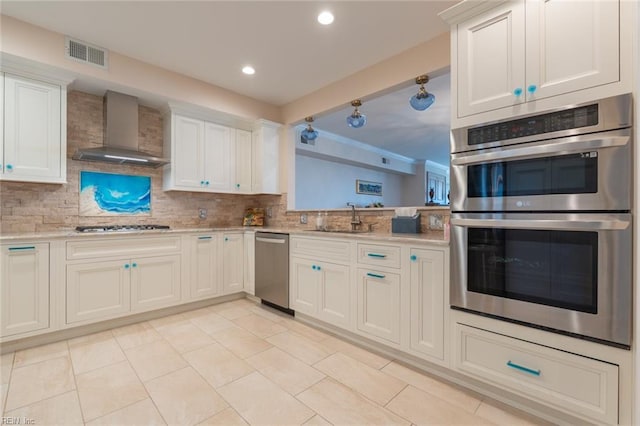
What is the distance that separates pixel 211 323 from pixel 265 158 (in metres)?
2.15

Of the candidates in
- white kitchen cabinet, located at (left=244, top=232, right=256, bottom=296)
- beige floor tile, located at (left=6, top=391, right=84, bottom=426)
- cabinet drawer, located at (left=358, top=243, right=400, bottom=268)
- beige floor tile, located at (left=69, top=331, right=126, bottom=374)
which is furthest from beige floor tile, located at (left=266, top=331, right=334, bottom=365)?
beige floor tile, located at (left=6, top=391, right=84, bottom=426)

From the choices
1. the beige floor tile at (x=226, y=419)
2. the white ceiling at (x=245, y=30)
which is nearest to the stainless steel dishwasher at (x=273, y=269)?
the beige floor tile at (x=226, y=419)

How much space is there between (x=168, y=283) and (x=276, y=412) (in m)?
2.07

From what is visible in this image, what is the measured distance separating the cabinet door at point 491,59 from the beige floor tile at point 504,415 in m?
1.71

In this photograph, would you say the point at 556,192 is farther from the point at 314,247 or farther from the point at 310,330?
the point at 310,330

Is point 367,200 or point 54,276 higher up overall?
point 367,200

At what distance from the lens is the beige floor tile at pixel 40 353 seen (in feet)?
7.06

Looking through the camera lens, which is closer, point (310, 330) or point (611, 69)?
point (611, 69)

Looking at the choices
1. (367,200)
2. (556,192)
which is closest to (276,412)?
(556,192)

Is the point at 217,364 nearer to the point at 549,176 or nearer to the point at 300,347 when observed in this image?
the point at 300,347

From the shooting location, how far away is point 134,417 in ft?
5.14

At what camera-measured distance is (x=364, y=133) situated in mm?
5977

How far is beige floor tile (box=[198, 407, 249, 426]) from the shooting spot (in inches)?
60.2

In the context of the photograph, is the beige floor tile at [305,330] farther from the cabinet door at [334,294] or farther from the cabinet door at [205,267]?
the cabinet door at [205,267]
